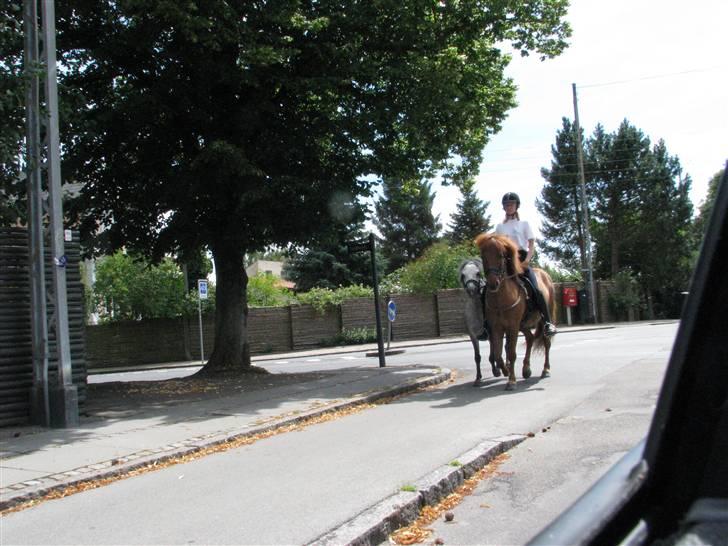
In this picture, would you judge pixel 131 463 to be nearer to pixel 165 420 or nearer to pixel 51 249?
pixel 165 420

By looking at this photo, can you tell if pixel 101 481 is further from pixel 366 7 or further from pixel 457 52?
pixel 457 52

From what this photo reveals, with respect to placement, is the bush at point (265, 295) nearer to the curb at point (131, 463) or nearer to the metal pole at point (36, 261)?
the metal pole at point (36, 261)

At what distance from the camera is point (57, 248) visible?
934cm

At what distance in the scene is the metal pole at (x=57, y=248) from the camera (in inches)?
363

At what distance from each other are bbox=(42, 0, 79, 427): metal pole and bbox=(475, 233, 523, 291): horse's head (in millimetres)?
6134

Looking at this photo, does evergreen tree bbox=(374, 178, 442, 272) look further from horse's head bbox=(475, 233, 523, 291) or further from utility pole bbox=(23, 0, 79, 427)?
utility pole bbox=(23, 0, 79, 427)

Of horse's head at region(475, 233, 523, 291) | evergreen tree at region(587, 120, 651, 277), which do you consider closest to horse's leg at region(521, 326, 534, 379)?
horse's head at region(475, 233, 523, 291)

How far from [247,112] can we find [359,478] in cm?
934

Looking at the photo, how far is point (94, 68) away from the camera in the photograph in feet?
46.9

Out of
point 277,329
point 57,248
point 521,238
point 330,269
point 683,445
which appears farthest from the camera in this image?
point 330,269

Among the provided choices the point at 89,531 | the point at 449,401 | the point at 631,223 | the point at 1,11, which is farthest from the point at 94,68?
the point at 631,223

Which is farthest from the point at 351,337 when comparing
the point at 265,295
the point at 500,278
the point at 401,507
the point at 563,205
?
the point at 563,205

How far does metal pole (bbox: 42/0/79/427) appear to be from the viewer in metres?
9.22

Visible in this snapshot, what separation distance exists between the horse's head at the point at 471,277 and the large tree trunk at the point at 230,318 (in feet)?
19.2
